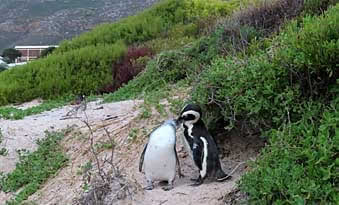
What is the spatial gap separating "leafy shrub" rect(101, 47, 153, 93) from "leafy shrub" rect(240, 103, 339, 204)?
27.6 feet

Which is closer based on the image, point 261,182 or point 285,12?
point 261,182

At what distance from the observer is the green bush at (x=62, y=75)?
45.2 feet

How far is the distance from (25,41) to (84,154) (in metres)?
27.7

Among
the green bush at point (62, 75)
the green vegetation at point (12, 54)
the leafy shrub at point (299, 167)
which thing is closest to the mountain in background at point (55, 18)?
the green vegetation at point (12, 54)

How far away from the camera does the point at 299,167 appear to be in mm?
4230

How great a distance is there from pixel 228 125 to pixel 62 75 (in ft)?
28.8

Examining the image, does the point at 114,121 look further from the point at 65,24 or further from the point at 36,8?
the point at 36,8

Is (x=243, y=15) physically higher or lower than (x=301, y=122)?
higher

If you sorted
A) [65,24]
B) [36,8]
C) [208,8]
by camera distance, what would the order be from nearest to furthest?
[208,8] < [65,24] < [36,8]

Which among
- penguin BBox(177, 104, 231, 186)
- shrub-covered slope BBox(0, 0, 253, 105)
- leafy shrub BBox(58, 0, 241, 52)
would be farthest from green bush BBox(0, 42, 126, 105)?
penguin BBox(177, 104, 231, 186)

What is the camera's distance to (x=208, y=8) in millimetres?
16984

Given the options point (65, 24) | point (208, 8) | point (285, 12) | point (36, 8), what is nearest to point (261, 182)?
point (285, 12)

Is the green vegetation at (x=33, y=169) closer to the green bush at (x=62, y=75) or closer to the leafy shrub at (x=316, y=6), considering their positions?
the leafy shrub at (x=316, y=6)

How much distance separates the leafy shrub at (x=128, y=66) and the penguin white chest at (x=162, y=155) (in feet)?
24.1
